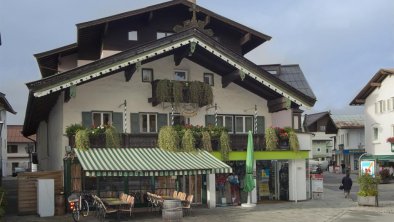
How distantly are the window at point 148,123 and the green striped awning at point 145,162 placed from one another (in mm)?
2081

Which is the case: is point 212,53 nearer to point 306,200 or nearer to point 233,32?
point 233,32

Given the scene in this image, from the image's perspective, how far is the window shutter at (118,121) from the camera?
2502cm

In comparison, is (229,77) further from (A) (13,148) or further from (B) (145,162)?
(A) (13,148)

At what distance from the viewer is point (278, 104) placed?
27.7 meters

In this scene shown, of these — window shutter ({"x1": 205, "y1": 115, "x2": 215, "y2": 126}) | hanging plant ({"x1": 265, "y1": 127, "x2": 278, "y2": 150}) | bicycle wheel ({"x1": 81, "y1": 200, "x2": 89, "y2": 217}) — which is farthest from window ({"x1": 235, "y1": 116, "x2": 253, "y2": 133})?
bicycle wheel ({"x1": 81, "y1": 200, "x2": 89, "y2": 217})

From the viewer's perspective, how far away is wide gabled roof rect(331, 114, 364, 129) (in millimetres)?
69000

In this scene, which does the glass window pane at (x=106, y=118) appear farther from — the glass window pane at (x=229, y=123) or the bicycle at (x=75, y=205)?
the glass window pane at (x=229, y=123)

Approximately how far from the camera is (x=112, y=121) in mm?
25047

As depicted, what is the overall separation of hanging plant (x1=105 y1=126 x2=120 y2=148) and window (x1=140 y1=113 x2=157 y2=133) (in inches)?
97.2

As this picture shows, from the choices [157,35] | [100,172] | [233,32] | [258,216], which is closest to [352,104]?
[233,32]

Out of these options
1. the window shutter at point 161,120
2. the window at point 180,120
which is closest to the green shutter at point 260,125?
the window at point 180,120

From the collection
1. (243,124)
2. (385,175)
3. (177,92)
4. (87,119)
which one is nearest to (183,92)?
(177,92)

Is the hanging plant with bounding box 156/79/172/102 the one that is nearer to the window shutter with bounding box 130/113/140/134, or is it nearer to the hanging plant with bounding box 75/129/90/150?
the window shutter with bounding box 130/113/140/134

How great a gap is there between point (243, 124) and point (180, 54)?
5.15 m
